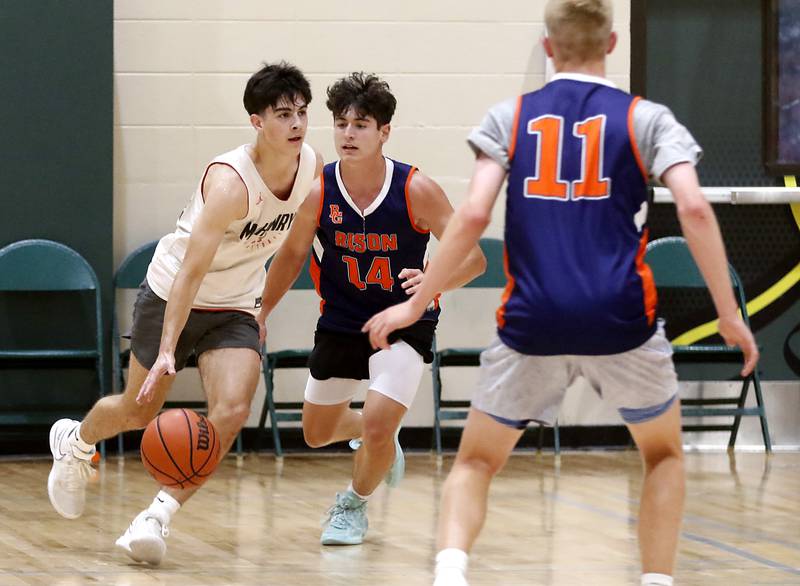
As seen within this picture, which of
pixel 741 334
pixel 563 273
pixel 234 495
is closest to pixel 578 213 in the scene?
pixel 563 273

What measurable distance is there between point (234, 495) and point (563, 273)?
11.1 feet

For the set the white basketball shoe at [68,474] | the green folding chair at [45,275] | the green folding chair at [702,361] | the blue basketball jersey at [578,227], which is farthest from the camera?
the green folding chair at [702,361]

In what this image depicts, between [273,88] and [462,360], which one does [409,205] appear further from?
[462,360]

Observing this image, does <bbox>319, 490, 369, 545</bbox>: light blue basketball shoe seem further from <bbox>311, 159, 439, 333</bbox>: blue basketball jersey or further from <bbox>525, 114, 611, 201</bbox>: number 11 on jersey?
<bbox>525, 114, 611, 201</bbox>: number 11 on jersey

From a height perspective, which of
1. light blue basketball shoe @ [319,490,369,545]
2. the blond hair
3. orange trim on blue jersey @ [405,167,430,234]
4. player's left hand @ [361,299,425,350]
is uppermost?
the blond hair

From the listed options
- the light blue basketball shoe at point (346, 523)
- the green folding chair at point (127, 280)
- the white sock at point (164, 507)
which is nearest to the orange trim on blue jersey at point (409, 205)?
the light blue basketball shoe at point (346, 523)

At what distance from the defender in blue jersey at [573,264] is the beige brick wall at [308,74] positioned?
15.1 ft

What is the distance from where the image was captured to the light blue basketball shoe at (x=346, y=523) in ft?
15.2

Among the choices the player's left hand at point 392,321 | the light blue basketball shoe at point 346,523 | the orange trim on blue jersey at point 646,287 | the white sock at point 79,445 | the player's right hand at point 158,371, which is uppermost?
the orange trim on blue jersey at point 646,287

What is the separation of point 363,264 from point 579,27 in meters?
1.87

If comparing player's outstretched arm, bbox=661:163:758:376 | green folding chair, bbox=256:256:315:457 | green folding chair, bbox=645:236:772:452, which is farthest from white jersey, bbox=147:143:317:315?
green folding chair, bbox=645:236:772:452

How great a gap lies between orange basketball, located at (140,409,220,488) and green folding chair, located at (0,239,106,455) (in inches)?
120

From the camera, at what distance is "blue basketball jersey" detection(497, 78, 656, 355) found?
9.42 ft

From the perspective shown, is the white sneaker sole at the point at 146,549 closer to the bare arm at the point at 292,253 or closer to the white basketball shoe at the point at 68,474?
the white basketball shoe at the point at 68,474
